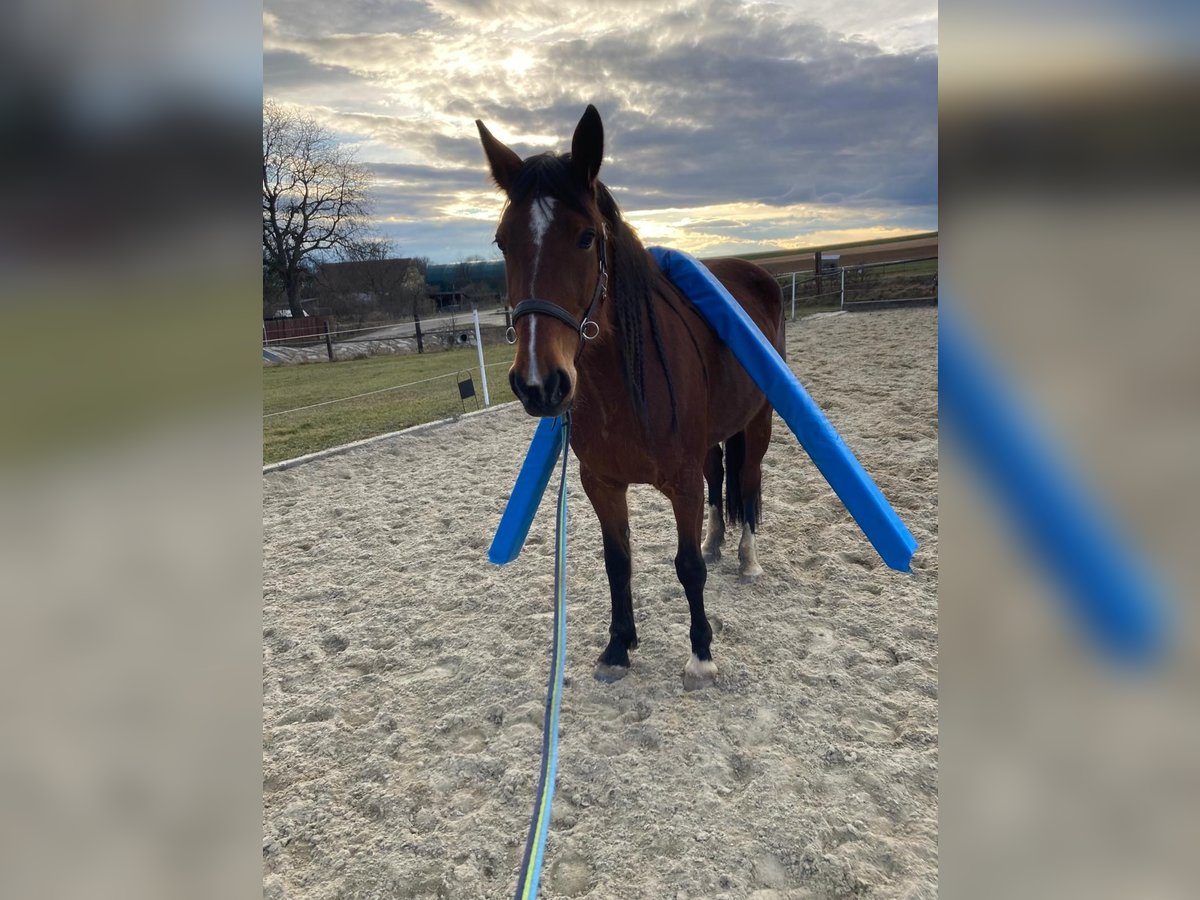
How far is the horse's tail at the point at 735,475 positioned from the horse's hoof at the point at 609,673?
4.31 ft

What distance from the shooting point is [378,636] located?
3545 millimetres

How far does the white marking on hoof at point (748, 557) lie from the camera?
385 cm

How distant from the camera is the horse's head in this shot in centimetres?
197

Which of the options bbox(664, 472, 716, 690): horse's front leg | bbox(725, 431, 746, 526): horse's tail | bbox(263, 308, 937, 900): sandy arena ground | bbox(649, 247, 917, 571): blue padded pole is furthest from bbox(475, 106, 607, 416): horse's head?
bbox(725, 431, 746, 526): horse's tail

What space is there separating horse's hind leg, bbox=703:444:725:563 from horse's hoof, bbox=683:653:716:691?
125 cm

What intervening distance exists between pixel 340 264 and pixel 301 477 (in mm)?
14069

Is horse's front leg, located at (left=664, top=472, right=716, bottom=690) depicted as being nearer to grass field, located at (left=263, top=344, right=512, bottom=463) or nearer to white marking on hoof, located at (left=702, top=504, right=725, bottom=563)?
white marking on hoof, located at (left=702, top=504, right=725, bottom=563)

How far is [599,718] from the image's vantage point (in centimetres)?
277

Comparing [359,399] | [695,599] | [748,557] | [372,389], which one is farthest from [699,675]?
[372,389]

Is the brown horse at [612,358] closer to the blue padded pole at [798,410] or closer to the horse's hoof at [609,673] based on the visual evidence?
the horse's hoof at [609,673]
